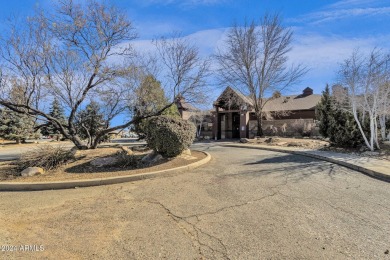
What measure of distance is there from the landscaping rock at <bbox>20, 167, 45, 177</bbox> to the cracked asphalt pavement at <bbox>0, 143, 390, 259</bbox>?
137cm

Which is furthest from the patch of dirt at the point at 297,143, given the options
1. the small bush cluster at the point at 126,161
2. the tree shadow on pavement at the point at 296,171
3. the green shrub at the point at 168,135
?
the small bush cluster at the point at 126,161

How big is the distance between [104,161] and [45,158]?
6.01 ft

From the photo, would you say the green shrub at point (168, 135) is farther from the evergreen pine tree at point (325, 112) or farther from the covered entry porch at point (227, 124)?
the covered entry porch at point (227, 124)

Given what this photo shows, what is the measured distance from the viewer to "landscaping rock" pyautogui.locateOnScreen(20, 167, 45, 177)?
699 cm

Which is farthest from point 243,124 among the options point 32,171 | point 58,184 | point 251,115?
point 58,184

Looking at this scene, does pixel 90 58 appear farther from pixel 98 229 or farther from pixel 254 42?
pixel 254 42

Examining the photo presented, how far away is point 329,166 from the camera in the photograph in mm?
8094

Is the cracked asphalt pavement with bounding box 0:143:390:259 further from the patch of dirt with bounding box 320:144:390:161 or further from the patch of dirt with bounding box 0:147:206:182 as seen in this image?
the patch of dirt with bounding box 320:144:390:161

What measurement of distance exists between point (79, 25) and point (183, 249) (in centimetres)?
950

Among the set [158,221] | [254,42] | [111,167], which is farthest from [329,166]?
[254,42]

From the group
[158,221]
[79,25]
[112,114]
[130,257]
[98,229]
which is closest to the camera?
[130,257]

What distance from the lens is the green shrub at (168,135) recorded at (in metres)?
8.09

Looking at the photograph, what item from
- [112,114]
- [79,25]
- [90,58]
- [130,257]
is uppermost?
[79,25]

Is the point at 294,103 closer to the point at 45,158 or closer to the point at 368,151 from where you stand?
the point at 368,151
